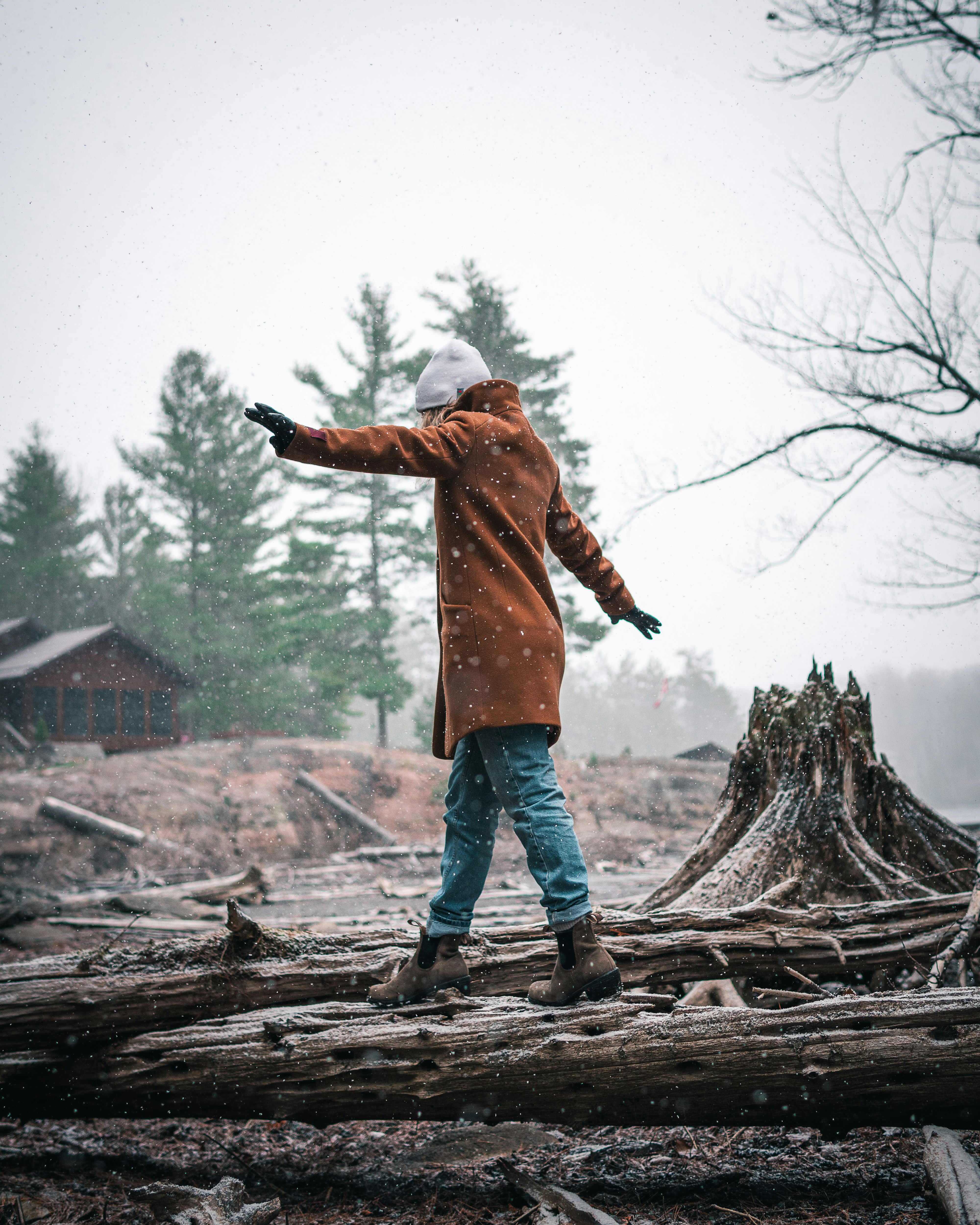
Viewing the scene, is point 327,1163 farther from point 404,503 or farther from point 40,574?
point 40,574

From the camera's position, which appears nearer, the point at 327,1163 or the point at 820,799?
the point at 327,1163

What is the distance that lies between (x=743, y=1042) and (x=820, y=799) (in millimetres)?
2243

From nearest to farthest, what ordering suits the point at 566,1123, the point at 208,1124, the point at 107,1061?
the point at 566,1123, the point at 107,1061, the point at 208,1124

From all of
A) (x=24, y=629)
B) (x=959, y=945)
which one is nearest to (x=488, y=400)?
(x=959, y=945)

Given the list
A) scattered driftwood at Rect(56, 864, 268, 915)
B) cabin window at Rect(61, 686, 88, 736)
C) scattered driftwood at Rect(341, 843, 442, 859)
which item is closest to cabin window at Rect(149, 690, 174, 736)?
cabin window at Rect(61, 686, 88, 736)

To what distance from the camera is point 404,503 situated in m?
24.5

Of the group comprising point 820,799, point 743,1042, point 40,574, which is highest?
point 40,574

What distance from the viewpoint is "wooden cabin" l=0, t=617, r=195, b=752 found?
24422 mm

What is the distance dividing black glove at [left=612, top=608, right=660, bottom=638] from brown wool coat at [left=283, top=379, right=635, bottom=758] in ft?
1.68

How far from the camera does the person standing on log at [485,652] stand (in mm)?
2410

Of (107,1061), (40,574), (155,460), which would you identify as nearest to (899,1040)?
(107,1061)

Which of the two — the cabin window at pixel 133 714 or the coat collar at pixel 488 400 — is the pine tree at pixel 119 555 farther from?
the coat collar at pixel 488 400

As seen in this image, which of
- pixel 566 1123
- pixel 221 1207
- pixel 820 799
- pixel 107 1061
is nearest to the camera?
pixel 221 1207

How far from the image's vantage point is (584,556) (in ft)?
10.3
